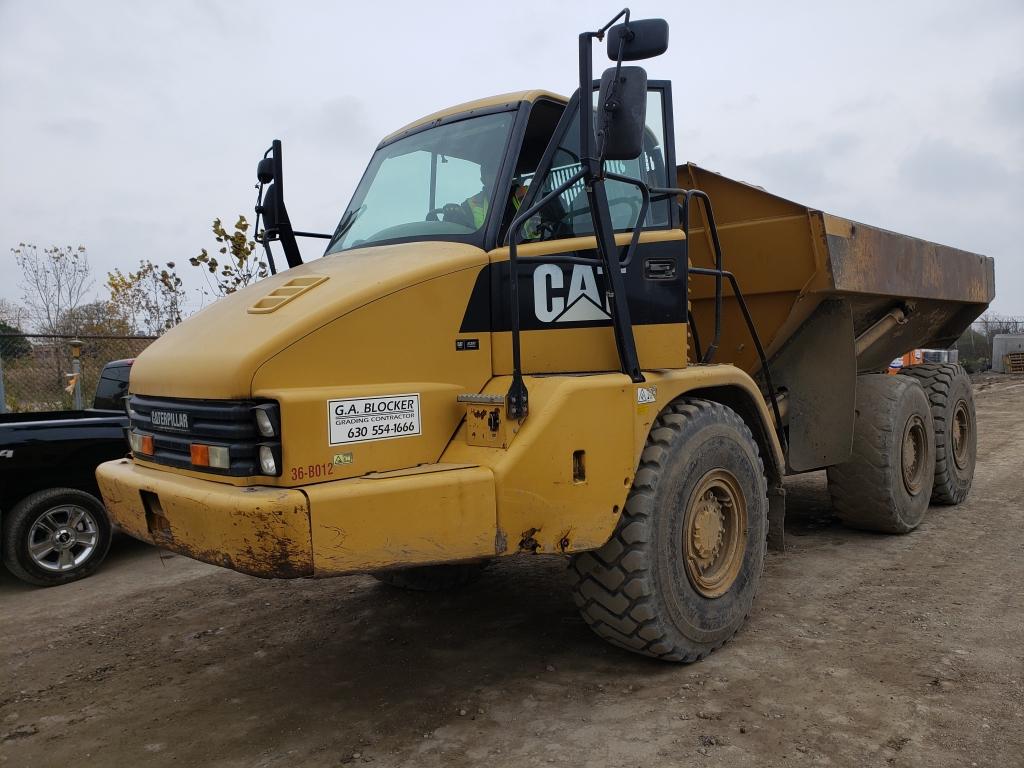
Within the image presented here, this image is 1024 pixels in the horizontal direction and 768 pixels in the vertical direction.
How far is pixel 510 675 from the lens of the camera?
392 centimetres

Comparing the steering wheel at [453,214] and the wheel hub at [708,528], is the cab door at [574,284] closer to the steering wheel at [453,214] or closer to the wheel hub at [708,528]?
the steering wheel at [453,214]

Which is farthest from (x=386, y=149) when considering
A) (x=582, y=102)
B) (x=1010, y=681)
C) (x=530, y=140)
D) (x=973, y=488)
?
(x=973, y=488)

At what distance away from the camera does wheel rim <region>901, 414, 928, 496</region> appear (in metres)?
6.46

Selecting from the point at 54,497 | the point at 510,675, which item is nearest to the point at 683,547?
the point at 510,675

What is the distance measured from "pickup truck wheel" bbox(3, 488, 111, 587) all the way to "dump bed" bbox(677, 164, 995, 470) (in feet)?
16.0

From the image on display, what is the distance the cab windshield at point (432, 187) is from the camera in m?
3.99

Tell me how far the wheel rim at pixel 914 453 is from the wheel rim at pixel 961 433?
922 millimetres

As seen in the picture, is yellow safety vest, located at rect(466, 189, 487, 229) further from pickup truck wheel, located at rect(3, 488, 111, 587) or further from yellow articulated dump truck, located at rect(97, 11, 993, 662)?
pickup truck wheel, located at rect(3, 488, 111, 587)

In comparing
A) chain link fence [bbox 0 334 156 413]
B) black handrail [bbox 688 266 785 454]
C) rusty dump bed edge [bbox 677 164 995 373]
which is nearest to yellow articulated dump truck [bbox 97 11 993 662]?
black handrail [bbox 688 266 785 454]

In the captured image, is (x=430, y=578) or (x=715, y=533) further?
(x=430, y=578)

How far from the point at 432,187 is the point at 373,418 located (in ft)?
5.01

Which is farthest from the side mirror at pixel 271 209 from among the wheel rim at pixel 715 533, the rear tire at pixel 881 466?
the rear tire at pixel 881 466

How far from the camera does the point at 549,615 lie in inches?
187

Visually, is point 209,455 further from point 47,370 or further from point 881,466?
point 47,370
